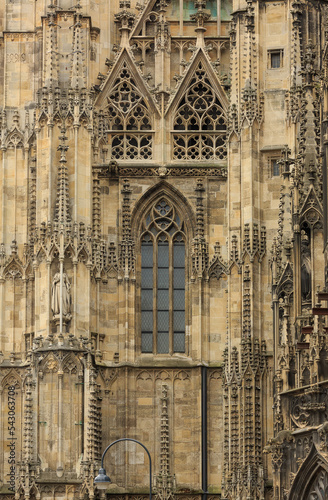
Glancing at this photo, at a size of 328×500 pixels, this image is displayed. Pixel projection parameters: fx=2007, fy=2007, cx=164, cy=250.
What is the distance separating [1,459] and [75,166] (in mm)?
8929

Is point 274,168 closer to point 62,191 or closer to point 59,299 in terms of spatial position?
point 62,191

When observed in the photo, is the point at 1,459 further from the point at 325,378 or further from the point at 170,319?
the point at 325,378

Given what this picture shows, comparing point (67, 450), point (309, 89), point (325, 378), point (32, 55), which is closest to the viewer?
point (325, 378)

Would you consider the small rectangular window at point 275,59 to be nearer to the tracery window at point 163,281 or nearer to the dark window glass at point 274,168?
the dark window glass at point 274,168

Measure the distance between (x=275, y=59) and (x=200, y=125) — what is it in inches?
127

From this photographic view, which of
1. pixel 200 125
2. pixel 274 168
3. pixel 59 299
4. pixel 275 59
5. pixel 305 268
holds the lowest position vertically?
pixel 305 268

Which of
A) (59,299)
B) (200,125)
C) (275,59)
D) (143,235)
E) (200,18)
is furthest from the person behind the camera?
(200,18)

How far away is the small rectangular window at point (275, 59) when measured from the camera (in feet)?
197

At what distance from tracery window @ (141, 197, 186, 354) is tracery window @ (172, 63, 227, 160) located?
1.75 m

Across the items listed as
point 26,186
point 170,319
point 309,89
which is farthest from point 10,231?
point 309,89

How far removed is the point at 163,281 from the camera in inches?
2397

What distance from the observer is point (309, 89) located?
164 ft

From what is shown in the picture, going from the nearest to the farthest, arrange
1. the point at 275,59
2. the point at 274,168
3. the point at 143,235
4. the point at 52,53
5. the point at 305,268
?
the point at 305,268 < the point at 274,168 < the point at 275,59 < the point at 52,53 < the point at 143,235

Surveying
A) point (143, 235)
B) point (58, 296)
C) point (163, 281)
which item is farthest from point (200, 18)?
point (58, 296)
